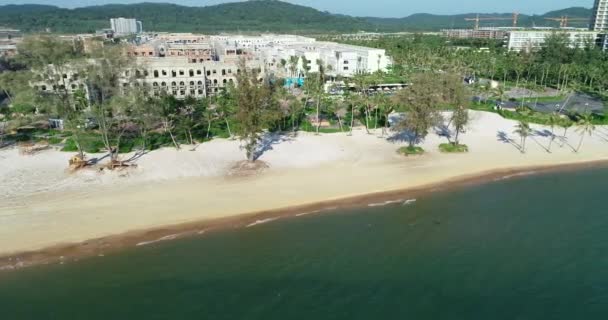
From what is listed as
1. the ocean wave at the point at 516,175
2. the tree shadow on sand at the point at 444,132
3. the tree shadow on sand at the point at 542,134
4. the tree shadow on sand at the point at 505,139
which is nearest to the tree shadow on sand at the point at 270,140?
the tree shadow on sand at the point at 444,132

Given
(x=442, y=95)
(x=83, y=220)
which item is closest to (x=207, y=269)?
(x=83, y=220)

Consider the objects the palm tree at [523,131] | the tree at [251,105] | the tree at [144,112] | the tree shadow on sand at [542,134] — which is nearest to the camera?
the tree at [251,105]

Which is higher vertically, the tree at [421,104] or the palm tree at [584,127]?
the tree at [421,104]

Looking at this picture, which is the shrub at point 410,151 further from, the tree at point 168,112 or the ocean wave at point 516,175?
the tree at point 168,112

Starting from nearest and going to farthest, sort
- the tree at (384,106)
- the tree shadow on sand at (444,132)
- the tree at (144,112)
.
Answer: the tree at (144,112) < the tree shadow on sand at (444,132) < the tree at (384,106)

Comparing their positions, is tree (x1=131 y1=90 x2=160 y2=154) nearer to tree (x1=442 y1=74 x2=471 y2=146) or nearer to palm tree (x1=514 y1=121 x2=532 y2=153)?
tree (x1=442 y1=74 x2=471 y2=146)

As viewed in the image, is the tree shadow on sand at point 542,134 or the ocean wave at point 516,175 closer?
the ocean wave at point 516,175
